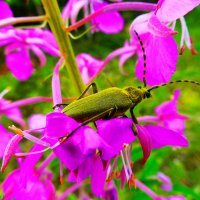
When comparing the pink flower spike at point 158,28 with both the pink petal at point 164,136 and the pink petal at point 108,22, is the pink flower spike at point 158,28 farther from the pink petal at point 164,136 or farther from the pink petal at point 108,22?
the pink petal at point 108,22

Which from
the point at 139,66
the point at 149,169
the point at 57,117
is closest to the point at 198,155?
the point at 149,169

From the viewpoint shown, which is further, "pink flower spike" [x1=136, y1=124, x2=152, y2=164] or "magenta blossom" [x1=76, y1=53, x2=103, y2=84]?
"magenta blossom" [x1=76, y1=53, x2=103, y2=84]

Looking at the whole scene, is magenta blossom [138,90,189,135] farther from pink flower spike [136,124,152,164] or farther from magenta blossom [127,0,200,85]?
pink flower spike [136,124,152,164]

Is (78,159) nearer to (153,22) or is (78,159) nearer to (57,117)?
(57,117)

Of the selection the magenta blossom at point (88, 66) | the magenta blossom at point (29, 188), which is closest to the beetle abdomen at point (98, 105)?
the magenta blossom at point (29, 188)

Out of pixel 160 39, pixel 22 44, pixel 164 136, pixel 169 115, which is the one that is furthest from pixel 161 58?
pixel 22 44

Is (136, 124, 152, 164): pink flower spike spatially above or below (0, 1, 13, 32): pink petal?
below

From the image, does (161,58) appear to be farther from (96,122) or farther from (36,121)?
(36,121)

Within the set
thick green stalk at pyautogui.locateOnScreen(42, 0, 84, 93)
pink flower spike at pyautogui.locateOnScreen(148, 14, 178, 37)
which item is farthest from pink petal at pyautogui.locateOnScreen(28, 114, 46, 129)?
pink flower spike at pyautogui.locateOnScreen(148, 14, 178, 37)
